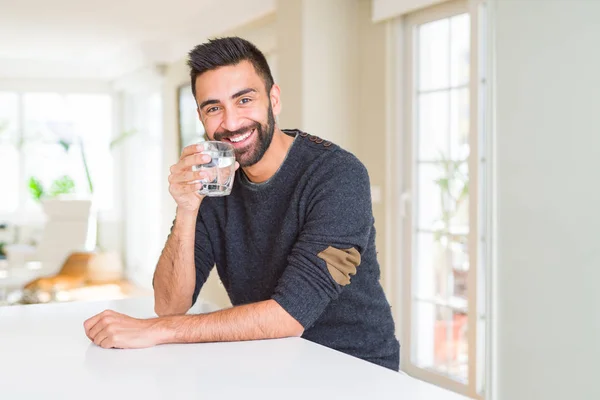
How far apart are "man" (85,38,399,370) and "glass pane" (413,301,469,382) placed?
2091 millimetres

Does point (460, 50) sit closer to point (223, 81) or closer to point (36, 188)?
point (223, 81)

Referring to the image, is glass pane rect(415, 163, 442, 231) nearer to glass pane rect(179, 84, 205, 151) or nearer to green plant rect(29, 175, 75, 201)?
glass pane rect(179, 84, 205, 151)

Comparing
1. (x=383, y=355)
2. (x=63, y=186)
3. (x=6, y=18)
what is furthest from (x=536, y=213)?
(x=63, y=186)

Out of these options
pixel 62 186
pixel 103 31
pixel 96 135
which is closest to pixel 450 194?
pixel 103 31

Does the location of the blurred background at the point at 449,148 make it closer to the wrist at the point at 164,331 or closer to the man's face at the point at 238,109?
the man's face at the point at 238,109

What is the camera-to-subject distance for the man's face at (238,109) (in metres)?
1.62

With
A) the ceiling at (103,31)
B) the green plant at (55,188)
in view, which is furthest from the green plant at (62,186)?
the ceiling at (103,31)

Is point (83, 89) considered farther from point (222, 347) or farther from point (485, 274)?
point (222, 347)

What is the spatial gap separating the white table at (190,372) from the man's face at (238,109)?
0.51m

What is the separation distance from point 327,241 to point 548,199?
1616 mm

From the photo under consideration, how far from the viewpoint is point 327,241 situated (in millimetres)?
1497

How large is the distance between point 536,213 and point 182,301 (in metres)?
1.71

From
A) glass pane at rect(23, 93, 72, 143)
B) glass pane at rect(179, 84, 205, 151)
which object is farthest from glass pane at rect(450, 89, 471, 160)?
glass pane at rect(23, 93, 72, 143)

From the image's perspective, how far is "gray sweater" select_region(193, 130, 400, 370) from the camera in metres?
1.47
